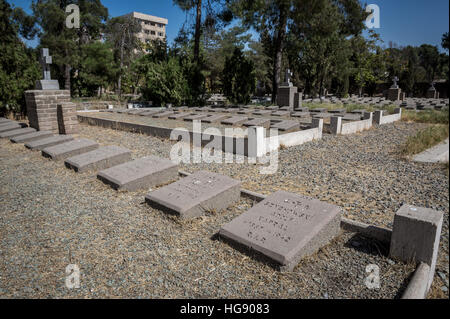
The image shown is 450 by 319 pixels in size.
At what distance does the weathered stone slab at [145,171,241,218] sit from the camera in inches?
129

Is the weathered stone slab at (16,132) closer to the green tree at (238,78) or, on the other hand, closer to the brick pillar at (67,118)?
the brick pillar at (67,118)

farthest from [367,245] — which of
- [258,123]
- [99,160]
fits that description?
[258,123]

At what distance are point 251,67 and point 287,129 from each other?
9.90 meters

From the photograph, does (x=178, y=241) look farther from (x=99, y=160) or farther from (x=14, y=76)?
(x=14, y=76)

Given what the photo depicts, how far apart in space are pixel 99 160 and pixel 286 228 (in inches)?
141

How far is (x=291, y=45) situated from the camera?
57.8 feet

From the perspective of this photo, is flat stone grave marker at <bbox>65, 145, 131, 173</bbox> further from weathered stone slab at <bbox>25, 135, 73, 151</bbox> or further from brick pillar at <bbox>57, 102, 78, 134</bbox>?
brick pillar at <bbox>57, 102, 78, 134</bbox>

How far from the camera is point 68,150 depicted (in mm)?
5746

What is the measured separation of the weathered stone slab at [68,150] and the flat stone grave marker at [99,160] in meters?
0.55

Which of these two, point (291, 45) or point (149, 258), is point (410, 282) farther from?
point (291, 45)

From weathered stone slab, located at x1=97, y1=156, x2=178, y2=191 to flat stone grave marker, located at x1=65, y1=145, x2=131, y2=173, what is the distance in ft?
1.88

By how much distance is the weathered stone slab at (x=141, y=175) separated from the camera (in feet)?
13.4

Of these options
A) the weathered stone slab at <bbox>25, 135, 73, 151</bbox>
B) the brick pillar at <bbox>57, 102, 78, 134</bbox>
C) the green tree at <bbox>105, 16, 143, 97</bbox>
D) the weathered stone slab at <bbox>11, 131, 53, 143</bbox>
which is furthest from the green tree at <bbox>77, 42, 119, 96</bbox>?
the weathered stone slab at <bbox>25, 135, 73, 151</bbox>

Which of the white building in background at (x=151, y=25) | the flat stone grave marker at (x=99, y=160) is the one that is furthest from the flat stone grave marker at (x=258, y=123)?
the white building in background at (x=151, y=25)
